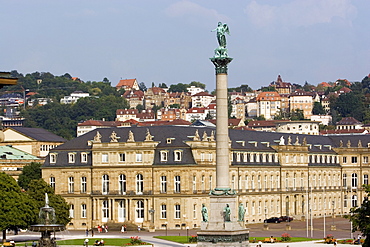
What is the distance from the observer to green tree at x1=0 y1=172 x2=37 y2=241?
111 m

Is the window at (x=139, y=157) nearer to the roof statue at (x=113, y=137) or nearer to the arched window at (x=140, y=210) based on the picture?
the roof statue at (x=113, y=137)

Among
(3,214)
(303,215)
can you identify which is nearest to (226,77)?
(3,214)

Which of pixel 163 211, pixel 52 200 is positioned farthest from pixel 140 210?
pixel 52 200

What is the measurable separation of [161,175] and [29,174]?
29.8 metres

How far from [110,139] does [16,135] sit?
56459mm

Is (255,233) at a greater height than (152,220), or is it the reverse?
(152,220)

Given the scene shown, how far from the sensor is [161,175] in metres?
137

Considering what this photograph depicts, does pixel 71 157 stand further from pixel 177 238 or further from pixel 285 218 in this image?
pixel 177 238

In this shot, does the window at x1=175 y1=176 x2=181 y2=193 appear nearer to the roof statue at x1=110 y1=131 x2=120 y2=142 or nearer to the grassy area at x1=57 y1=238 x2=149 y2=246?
the roof statue at x1=110 y1=131 x2=120 y2=142

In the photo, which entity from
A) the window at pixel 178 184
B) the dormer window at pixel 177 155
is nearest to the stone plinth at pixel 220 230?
the dormer window at pixel 177 155

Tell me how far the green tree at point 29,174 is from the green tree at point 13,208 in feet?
136

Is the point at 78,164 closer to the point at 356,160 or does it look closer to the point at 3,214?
the point at 3,214

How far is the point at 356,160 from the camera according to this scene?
178500 millimetres

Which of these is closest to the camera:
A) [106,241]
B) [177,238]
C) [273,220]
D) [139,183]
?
[106,241]
